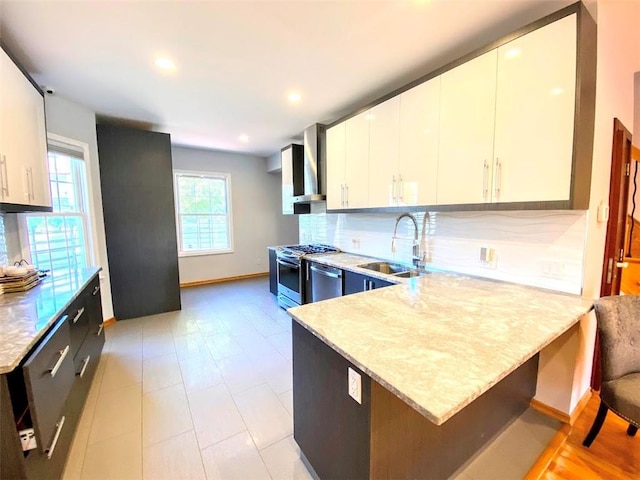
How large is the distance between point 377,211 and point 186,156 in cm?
409

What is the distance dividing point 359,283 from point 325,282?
0.57 meters

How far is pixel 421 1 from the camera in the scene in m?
1.53

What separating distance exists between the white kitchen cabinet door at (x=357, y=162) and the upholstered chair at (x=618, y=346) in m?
1.83

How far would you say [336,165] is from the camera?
10.3ft

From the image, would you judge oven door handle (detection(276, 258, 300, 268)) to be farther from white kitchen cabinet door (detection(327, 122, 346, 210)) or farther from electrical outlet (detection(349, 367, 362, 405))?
electrical outlet (detection(349, 367, 362, 405))

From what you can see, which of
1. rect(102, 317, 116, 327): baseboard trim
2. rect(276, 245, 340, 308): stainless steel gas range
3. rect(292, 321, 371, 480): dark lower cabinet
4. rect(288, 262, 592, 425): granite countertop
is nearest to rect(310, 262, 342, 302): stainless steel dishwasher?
rect(276, 245, 340, 308): stainless steel gas range

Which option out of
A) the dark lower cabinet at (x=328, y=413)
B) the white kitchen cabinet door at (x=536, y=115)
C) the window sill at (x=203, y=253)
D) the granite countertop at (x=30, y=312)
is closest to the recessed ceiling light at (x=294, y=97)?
the white kitchen cabinet door at (x=536, y=115)

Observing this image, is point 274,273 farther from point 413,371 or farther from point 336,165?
point 413,371

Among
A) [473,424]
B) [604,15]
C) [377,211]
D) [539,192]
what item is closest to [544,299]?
[539,192]

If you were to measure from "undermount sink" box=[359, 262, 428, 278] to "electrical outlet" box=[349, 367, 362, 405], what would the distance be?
1.61m

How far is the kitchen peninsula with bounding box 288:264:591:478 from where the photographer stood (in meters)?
0.90

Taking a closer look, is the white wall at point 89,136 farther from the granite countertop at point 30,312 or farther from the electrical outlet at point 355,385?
the electrical outlet at point 355,385

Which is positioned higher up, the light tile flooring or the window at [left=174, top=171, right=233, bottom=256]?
the window at [left=174, top=171, right=233, bottom=256]

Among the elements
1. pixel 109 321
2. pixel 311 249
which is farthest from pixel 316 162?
pixel 109 321
